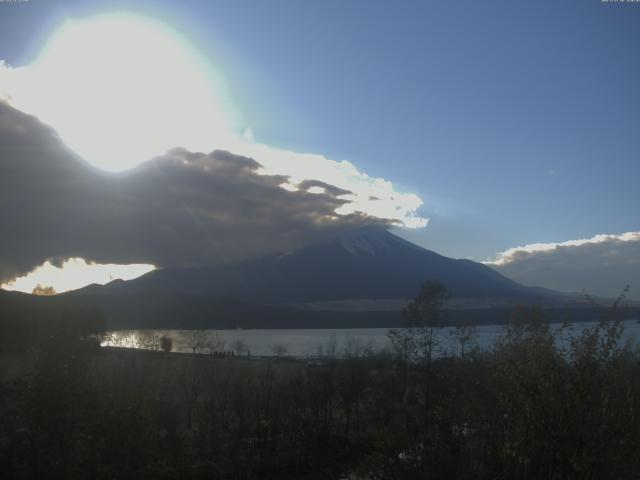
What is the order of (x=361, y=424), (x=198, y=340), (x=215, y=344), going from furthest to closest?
(x=215, y=344) → (x=198, y=340) → (x=361, y=424)

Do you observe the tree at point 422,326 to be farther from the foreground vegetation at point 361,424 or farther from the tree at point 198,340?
the tree at point 198,340

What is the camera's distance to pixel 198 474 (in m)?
15.6

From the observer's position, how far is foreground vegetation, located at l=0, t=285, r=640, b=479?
21.0 ft

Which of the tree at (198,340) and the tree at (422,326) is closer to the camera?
the tree at (422,326)

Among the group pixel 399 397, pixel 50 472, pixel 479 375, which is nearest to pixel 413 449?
pixel 479 375

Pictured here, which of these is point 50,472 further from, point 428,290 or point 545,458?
point 428,290

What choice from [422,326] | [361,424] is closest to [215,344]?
[422,326]

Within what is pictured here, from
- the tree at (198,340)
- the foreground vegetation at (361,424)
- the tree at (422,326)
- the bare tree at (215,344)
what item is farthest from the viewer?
the tree at (198,340)

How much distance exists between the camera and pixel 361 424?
76.9 ft

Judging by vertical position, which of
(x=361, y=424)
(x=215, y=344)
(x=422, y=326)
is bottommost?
(x=215, y=344)

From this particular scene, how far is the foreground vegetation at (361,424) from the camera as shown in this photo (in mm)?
6414

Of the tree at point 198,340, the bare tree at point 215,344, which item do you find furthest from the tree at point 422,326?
the tree at point 198,340

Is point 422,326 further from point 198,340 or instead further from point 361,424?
point 198,340

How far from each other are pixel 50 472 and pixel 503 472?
28.6ft
